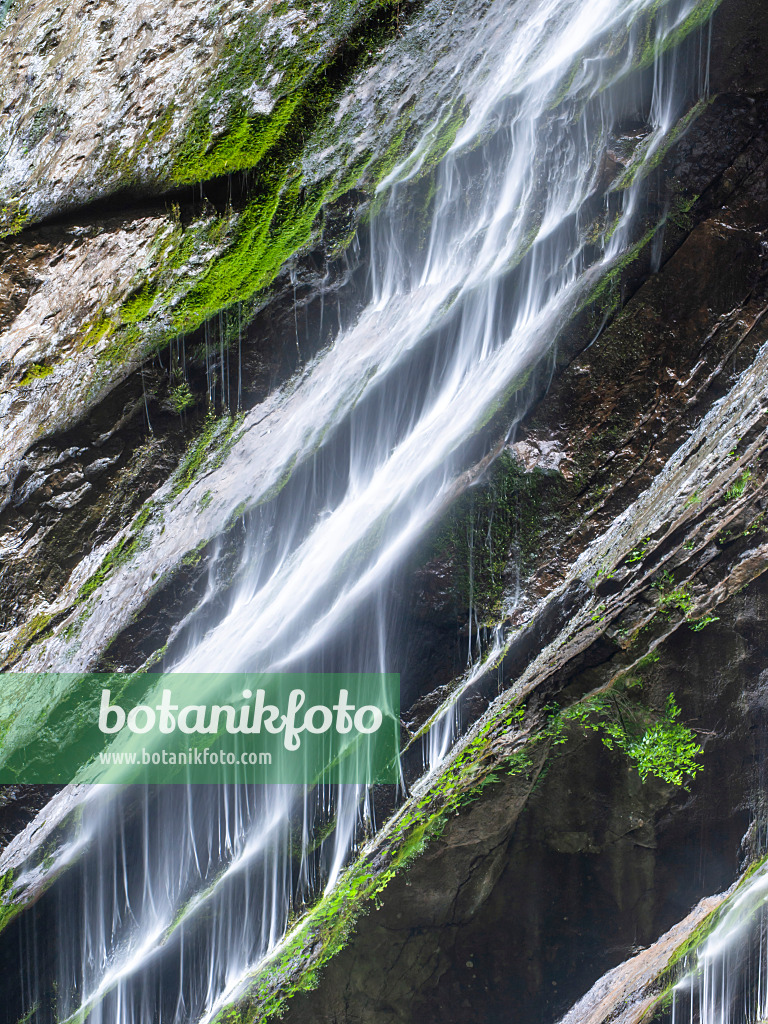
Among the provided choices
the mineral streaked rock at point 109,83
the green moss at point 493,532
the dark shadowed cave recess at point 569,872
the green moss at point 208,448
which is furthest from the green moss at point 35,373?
the dark shadowed cave recess at point 569,872

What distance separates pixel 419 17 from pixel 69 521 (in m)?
3.78

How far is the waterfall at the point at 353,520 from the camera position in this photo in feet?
17.7

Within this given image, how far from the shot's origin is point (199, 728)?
5.83 metres

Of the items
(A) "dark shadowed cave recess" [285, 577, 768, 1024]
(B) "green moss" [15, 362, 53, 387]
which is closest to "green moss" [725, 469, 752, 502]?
Result: (A) "dark shadowed cave recess" [285, 577, 768, 1024]

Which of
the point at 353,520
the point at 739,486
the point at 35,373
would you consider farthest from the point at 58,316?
the point at 739,486

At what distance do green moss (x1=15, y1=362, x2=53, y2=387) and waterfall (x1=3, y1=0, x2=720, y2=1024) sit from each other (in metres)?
1.87

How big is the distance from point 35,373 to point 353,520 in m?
2.72

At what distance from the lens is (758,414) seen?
216 inches

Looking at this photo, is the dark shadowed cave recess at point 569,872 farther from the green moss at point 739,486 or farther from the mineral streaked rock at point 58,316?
the mineral streaked rock at point 58,316

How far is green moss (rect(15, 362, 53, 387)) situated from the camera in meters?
3.66

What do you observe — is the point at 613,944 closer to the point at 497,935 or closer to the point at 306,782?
the point at 497,935

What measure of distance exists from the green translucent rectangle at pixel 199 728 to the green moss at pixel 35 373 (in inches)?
73.2

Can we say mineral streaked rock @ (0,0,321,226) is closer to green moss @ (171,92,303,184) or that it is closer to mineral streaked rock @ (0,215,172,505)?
green moss @ (171,92,303,184)

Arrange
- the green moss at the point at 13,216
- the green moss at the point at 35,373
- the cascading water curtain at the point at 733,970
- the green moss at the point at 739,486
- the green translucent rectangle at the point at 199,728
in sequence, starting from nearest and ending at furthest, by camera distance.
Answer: the green moss at the point at 13,216 < the green moss at the point at 35,373 < the green translucent rectangle at the point at 199,728 < the green moss at the point at 739,486 < the cascading water curtain at the point at 733,970
